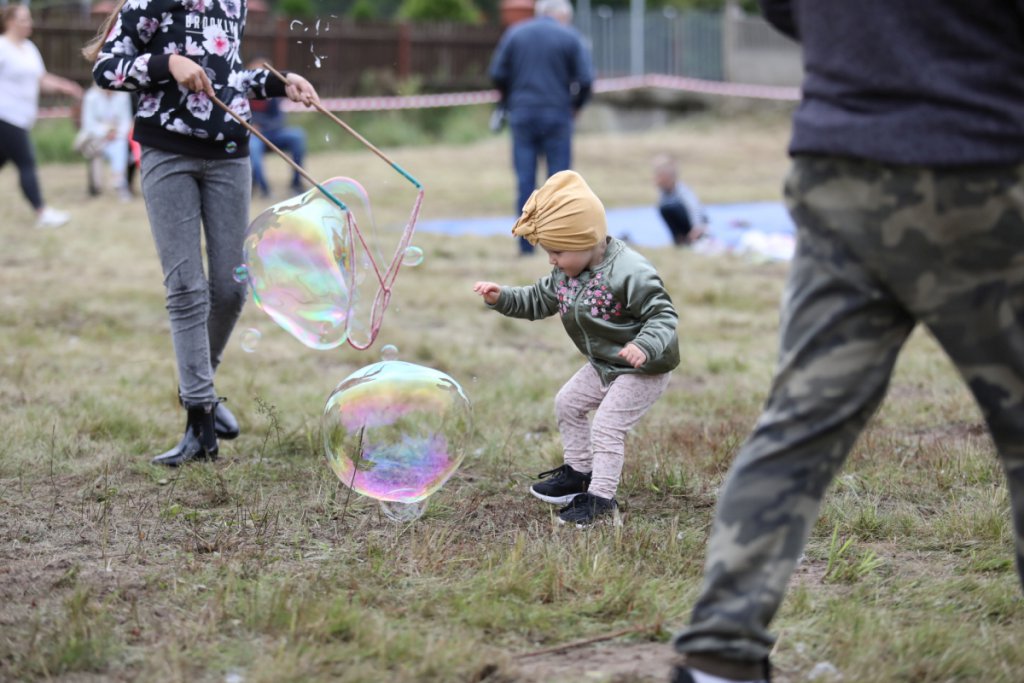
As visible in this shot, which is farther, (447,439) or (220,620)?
(447,439)

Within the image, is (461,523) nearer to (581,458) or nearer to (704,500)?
(581,458)

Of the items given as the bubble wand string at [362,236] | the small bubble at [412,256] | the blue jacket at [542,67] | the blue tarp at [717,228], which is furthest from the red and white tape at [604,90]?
the small bubble at [412,256]

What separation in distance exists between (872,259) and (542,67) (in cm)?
859

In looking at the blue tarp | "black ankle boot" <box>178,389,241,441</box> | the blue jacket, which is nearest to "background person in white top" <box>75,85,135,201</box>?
the blue tarp

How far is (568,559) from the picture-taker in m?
3.42

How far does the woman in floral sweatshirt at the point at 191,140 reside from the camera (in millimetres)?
4340

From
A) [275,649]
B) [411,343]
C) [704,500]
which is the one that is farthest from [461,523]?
[411,343]

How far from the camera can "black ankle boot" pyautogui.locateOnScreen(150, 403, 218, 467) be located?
15.0 feet

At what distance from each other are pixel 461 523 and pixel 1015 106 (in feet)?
7.15

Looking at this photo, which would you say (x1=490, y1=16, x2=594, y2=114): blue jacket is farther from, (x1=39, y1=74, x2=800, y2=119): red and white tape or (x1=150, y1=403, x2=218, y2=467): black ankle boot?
(x1=39, y1=74, x2=800, y2=119): red and white tape

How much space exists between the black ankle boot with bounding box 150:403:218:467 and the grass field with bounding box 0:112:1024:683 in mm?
105

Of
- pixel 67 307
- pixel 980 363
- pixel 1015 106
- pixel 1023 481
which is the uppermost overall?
pixel 1015 106

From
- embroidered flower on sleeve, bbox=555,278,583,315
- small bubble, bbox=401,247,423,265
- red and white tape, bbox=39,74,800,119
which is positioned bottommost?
red and white tape, bbox=39,74,800,119

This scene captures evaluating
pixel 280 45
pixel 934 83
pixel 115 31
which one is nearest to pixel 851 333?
pixel 934 83
